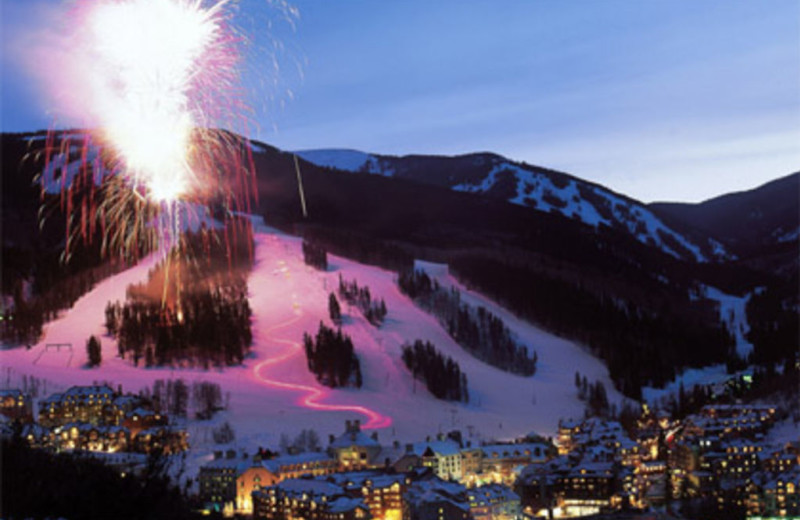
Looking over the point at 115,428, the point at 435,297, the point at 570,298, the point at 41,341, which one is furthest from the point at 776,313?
the point at 115,428

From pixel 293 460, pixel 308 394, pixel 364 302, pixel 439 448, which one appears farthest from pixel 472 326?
pixel 293 460

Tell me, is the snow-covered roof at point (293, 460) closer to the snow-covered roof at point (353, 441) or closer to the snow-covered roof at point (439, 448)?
the snow-covered roof at point (353, 441)

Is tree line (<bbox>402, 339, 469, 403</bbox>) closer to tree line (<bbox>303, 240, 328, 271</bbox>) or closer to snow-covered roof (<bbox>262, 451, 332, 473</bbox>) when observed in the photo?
tree line (<bbox>303, 240, 328, 271</bbox>)

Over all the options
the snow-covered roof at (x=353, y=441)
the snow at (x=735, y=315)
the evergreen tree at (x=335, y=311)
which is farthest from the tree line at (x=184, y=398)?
the snow at (x=735, y=315)

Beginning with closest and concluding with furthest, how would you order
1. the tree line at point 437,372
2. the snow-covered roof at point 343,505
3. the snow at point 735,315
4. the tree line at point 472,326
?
the snow-covered roof at point 343,505, the tree line at point 437,372, the tree line at point 472,326, the snow at point 735,315

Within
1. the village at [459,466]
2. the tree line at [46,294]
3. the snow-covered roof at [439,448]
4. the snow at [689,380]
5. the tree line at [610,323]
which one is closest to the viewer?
the village at [459,466]

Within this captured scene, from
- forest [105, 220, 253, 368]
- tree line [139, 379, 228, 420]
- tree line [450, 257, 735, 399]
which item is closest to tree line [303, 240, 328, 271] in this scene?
forest [105, 220, 253, 368]
